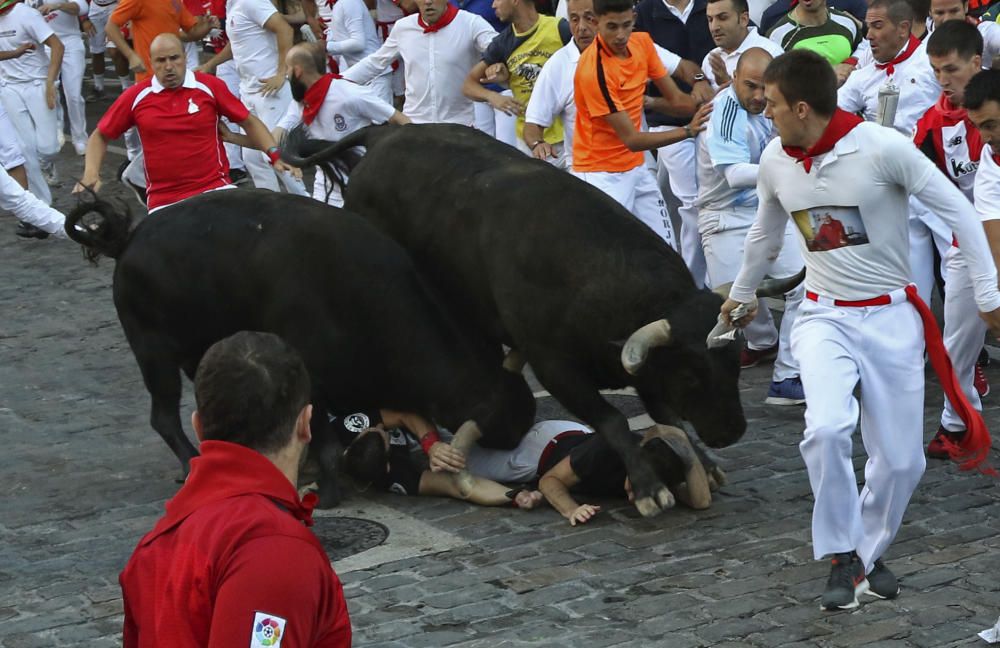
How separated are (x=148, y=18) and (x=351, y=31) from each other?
85.9 inches

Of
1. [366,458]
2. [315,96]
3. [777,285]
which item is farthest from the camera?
[315,96]

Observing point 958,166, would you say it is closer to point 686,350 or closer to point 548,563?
point 686,350

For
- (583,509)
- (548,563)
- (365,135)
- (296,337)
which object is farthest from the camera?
(365,135)

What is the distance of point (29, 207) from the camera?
11.4 m

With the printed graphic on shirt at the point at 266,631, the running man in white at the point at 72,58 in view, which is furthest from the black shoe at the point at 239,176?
the printed graphic on shirt at the point at 266,631

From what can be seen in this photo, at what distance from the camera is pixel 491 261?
25.8ft

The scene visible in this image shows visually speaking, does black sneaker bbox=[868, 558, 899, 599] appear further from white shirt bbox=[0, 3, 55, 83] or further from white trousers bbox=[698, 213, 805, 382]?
white shirt bbox=[0, 3, 55, 83]

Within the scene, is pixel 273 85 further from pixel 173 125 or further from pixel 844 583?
pixel 844 583

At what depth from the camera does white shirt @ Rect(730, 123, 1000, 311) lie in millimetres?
5832

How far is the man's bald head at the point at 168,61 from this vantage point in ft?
32.1

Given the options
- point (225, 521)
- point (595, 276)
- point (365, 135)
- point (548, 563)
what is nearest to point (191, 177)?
point (365, 135)

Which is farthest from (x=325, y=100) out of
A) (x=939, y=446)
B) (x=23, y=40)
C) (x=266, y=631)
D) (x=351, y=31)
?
(x=266, y=631)

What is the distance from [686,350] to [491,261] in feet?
4.18

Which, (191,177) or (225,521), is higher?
(225,521)
